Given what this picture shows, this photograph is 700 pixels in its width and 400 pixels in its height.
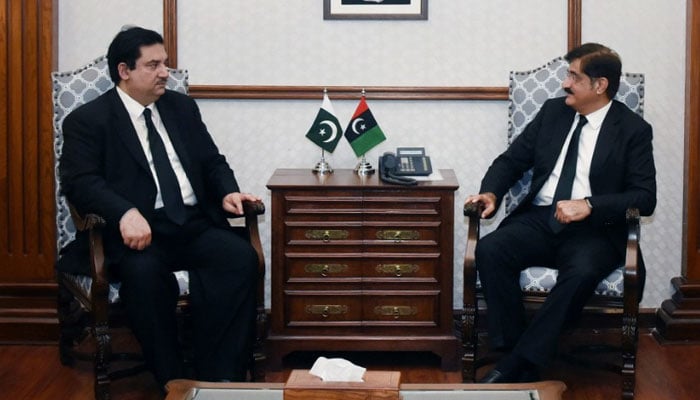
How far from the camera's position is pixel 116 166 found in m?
4.12

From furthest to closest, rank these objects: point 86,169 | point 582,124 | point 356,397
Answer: point 582,124 < point 86,169 < point 356,397

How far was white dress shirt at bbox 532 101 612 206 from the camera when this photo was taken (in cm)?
426

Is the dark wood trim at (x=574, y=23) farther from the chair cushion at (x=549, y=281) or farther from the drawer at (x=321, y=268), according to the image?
the drawer at (x=321, y=268)

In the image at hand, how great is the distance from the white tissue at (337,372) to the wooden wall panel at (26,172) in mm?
2319

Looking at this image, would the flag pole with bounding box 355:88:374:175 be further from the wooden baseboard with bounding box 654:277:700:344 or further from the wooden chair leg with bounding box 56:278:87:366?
the wooden baseboard with bounding box 654:277:700:344

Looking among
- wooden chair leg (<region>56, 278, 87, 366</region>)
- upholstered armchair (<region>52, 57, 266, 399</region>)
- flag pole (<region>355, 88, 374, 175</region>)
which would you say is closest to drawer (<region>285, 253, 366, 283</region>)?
upholstered armchair (<region>52, 57, 266, 399</region>)

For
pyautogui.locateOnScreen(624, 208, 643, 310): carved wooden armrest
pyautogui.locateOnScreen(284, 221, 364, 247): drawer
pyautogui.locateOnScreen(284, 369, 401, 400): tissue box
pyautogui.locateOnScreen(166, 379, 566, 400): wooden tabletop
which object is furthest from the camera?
pyautogui.locateOnScreen(284, 221, 364, 247): drawer

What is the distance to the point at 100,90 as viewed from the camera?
14.5ft

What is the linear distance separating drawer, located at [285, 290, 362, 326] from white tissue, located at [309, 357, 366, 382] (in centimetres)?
159

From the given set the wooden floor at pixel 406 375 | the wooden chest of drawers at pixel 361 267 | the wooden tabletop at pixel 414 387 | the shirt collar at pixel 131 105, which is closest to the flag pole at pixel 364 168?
the wooden chest of drawers at pixel 361 267

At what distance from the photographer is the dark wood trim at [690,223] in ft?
15.4

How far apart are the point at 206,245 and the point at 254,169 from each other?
841 millimetres

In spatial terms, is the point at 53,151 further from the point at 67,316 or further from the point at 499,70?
the point at 499,70

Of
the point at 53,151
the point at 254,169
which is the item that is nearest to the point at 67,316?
the point at 53,151
